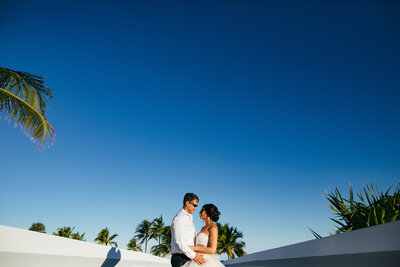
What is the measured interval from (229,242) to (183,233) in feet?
136

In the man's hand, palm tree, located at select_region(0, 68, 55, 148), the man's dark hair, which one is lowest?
the man's hand

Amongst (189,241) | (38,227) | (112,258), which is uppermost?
(38,227)

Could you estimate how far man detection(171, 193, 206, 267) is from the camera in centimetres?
257

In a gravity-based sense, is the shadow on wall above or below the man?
below

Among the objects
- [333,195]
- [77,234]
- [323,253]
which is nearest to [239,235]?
[77,234]

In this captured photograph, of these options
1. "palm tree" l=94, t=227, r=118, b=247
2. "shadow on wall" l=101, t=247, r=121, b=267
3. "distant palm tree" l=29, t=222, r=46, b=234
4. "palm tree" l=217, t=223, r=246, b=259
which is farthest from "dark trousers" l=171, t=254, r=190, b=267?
"distant palm tree" l=29, t=222, r=46, b=234

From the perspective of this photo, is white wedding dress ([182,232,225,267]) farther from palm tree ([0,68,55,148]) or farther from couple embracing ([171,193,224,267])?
palm tree ([0,68,55,148])

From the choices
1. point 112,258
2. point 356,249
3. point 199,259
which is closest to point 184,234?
point 199,259

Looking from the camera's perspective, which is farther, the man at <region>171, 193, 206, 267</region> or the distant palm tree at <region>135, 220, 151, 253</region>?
the distant palm tree at <region>135, 220, 151, 253</region>

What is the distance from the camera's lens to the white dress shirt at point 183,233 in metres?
2.56

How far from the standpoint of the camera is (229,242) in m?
39.5

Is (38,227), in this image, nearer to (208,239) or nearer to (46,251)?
(46,251)

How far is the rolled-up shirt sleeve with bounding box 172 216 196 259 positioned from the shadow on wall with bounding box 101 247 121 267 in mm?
3343

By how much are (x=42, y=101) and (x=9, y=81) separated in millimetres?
857
